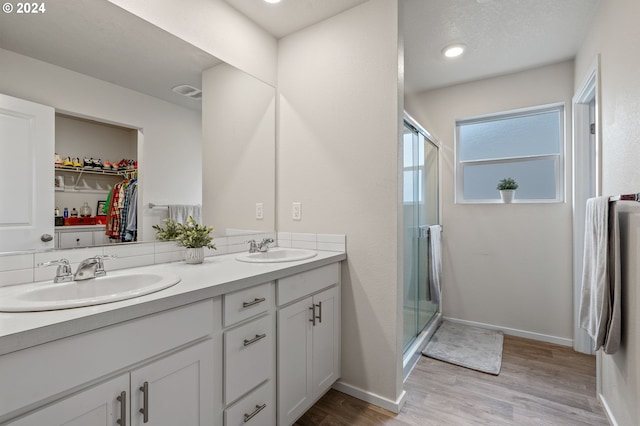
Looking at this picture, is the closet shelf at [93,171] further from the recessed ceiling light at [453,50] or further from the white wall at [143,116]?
the recessed ceiling light at [453,50]

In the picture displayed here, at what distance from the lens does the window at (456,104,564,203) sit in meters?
2.82

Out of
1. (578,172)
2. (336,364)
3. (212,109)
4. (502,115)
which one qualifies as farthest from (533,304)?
(212,109)

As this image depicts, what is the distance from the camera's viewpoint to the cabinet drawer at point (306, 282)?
1525 millimetres

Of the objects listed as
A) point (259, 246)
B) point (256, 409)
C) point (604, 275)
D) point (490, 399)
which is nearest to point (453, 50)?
point (604, 275)

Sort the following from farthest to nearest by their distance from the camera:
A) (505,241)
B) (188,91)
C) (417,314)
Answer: (505,241), (417,314), (188,91)

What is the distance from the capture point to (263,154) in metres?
2.22

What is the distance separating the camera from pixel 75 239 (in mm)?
1299

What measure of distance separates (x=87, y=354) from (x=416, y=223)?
7.38 ft

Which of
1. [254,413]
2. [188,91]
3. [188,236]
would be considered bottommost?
[254,413]

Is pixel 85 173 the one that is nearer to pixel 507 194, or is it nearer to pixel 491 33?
pixel 491 33

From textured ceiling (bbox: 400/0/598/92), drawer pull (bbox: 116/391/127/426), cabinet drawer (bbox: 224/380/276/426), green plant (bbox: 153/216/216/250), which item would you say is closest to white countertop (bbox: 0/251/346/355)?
green plant (bbox: 153/216/216/250)

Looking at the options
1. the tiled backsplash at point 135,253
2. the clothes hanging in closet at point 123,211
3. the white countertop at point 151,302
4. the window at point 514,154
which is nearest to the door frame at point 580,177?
the window at point 514,154

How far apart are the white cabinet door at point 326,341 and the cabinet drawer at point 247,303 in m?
0.39

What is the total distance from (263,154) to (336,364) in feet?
4.98
